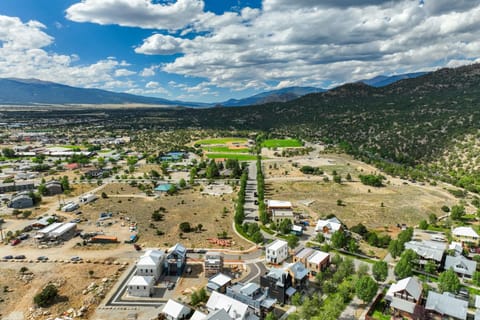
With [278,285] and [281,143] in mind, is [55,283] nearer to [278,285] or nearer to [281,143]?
[278,285]

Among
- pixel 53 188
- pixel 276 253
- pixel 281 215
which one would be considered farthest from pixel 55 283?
pixel 53 188

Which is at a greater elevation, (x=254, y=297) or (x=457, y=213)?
(x=457, y=213)

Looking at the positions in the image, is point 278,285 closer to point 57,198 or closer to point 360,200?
point 360,200

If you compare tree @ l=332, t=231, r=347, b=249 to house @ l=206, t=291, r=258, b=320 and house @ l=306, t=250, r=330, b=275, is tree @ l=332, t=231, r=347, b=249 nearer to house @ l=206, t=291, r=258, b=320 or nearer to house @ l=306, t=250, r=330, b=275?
house @ l=306, t=250, r=330, b=275

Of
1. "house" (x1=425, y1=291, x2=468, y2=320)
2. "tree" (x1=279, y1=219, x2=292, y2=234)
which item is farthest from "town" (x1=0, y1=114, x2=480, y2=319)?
"tree" (x1=279, y1=219, x2=292, y2=234)

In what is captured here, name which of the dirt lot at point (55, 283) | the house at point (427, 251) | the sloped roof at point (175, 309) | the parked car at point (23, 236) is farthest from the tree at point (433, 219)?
the parked car at point (23, 236)

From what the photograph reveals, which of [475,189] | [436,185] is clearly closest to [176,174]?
[436,185]
